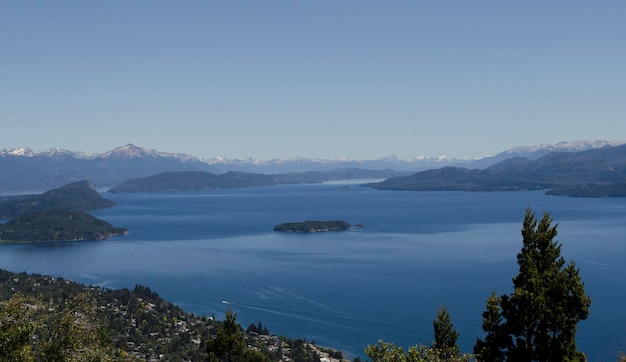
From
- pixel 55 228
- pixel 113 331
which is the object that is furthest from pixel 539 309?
pixel 55 228

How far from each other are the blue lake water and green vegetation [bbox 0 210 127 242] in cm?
844

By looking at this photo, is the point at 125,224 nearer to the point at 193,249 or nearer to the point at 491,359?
the point at 193,249

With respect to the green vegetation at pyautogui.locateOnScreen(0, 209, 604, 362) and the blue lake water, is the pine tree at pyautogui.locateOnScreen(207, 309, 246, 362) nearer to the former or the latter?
the green vegetation at pyautogui.locateOnScreen(0, 209, 604, 362)

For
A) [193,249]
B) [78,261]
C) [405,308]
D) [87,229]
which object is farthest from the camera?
[87,229]

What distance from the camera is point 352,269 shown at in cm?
8569

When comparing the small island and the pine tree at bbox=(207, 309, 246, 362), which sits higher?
the pine tree at bbox=(207, 309, 246, 362)

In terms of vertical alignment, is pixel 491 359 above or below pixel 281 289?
above

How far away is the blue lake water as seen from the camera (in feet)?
183

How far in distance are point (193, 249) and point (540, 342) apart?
100m

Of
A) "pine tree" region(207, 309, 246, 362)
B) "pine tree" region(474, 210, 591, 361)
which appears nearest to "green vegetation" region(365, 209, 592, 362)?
"pine tree" region(474, 210, 591, 361)

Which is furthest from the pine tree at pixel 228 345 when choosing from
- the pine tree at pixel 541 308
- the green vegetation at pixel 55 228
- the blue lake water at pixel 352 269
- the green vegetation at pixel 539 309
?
the green vegetation at pixel 55 228

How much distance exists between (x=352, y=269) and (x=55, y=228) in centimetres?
9611

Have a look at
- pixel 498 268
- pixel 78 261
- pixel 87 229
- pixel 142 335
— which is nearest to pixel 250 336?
pixel 142 335

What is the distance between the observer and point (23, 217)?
156 m
